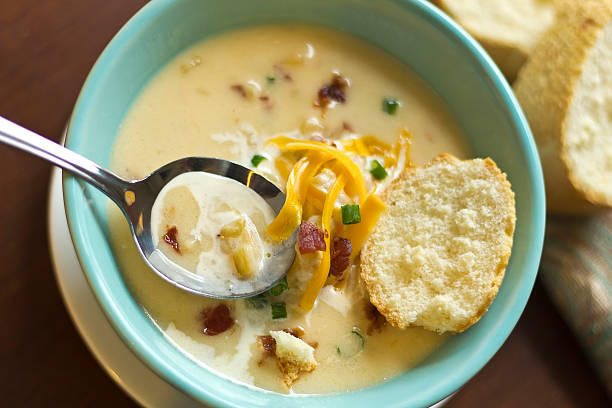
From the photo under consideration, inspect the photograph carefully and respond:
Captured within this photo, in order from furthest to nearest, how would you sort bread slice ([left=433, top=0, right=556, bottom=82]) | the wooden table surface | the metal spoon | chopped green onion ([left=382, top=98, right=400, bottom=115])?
bread slice ([left=433, top=0, right=556, bottom=82]) → chopped green onion ([left=382, top=98, right=400, bottom=115]) → the wooden table surface → the metal spoon

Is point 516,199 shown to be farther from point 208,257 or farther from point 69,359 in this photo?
point 69,359

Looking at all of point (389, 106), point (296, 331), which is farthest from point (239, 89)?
point (296, 331)

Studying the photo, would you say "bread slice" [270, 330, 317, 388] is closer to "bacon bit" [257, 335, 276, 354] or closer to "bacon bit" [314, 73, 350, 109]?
"bacon bit" [257, 335, 276, 354]

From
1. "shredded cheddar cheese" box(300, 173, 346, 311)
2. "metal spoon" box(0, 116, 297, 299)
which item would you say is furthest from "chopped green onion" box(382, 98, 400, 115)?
"metal spoon" box(0, 116, 297, 299)

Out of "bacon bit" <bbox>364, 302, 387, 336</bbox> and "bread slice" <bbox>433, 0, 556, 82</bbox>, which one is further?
"bread slice" <bbox>433, 0, 556, 82</bbox>

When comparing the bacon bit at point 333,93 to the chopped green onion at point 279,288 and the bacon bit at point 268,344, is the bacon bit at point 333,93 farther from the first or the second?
the bacon bit at point 268,344

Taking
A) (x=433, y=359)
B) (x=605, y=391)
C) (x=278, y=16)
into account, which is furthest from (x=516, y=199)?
(x=278, y=16)

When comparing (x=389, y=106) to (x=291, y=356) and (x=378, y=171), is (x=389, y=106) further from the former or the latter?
(x=291, y=356)

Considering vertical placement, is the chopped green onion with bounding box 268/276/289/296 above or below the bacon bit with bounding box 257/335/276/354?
above
